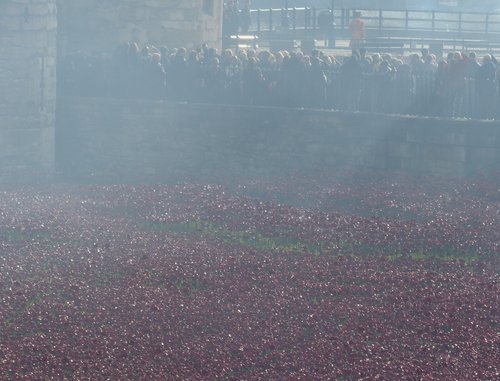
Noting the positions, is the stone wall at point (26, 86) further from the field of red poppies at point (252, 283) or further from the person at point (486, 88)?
the person at point (486, 88)

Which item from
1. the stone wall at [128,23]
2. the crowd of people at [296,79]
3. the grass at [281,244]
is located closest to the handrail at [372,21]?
the stone wall at [128,23]

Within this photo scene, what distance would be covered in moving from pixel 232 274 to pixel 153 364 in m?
3.60

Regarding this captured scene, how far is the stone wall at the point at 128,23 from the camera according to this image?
28.7 m

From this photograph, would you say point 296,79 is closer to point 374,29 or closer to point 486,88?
point 486,88

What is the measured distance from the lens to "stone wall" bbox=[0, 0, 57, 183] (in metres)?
22.1

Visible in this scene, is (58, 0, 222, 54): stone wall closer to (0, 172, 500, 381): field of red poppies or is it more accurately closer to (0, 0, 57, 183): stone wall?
(0, 0, 57, 183): stone wall

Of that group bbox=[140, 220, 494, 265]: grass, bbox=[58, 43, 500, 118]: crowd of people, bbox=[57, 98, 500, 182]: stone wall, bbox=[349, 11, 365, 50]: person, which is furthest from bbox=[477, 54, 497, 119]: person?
bbox=[349, 11, 365, 50]: person

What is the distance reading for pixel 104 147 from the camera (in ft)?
81.0

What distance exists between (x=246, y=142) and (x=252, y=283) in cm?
1061

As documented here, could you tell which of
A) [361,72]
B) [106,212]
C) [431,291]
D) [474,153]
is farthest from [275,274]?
[361,72]

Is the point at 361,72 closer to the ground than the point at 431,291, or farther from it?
farther from it

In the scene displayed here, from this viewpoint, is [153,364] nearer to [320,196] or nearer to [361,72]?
[320,196]

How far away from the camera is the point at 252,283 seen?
12.9 metres

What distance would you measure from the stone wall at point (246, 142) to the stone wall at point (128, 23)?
14.3ft
